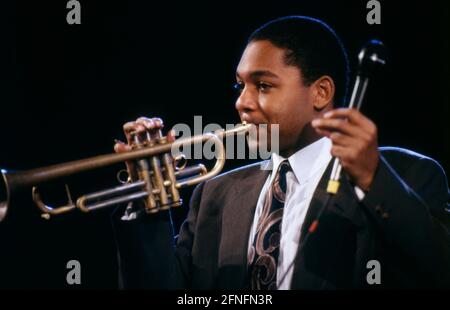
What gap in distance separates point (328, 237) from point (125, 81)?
2411mm

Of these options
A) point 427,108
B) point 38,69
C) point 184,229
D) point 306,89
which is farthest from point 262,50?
point 38,69

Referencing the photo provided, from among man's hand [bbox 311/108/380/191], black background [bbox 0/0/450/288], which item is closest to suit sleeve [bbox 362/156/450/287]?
man's hand [bbox 311/108/380/191]

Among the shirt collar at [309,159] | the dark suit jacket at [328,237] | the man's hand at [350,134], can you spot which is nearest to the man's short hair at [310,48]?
the shirt collar at [309,159]

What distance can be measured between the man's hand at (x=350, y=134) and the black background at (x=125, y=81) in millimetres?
2013

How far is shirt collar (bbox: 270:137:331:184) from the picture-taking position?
2727 millimetres

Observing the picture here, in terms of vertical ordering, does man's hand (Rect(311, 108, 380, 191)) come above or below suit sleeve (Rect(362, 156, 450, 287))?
above

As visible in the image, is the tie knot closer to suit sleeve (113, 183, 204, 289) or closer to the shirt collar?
the shirt collar

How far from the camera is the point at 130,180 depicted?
2.57 m

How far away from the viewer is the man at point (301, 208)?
2.02m

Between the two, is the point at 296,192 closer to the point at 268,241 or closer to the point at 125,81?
the point at 268,241

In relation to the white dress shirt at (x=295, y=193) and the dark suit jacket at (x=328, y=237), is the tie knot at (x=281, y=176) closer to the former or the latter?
the white dress shirt at (x=295, y=193)

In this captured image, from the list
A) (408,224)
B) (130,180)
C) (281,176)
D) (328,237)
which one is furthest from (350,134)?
(130,180)

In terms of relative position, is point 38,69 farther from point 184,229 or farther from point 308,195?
point 308,195

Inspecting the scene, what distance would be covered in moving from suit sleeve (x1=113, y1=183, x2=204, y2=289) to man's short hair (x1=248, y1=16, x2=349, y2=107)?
110 cm
